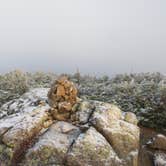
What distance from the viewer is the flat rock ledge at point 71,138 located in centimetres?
1027

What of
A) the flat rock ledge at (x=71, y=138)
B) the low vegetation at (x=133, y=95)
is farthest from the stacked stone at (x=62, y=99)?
the low vegetation at (x=133, y=95)

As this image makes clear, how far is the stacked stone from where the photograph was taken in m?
12.1

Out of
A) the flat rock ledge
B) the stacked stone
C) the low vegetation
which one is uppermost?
the stacked stone

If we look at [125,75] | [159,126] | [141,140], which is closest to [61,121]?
[141,140]

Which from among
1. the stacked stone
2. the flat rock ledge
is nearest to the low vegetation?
the flat rock ledge

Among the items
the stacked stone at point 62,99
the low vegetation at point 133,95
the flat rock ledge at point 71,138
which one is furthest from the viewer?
the low vegetation at point 133,95

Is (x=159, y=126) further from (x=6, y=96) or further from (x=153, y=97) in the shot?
(x=6, y=96)

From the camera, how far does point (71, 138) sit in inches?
428

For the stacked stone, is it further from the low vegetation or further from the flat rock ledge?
the low vegetation

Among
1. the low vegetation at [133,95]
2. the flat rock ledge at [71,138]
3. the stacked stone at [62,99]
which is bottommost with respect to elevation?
the low vegetation at [133,95]

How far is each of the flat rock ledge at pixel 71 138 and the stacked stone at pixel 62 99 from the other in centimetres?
20

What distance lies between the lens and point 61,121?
11.9 metres

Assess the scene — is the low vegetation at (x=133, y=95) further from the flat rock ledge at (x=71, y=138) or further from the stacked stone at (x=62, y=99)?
the stacked stone at (x=62, y=99)

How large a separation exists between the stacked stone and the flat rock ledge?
0.66 feet
